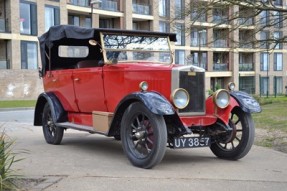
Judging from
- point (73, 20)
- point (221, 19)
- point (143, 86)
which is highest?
point (73, 20)

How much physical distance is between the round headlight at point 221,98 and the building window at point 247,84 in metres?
55.0

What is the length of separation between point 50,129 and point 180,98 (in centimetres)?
413

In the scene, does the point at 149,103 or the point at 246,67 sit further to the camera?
the point at 246,67

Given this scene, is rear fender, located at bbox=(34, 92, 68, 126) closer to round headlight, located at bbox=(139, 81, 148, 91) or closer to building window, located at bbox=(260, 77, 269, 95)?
round headlight, located at bbox=(139, 81, 148, 91)

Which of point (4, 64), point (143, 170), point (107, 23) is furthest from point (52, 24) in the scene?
point (143, 170)

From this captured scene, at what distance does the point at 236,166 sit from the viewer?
7.93 m

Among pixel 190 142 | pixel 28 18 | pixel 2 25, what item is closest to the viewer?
pixel 190 142

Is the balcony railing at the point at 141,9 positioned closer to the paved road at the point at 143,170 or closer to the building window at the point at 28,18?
the building window at the point at 28,18

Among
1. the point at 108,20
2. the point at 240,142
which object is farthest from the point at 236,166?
the point at 108,20

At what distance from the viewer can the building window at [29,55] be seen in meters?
38.1

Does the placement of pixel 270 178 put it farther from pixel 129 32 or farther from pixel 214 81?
pixel 214 81

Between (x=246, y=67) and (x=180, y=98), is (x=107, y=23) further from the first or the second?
(x=180, y=98)

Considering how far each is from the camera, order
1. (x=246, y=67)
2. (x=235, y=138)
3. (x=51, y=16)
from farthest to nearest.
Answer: (x=246, y=67)
(x=51, y=16)
(x=235, y=138)

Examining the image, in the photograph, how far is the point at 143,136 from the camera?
766 cm
